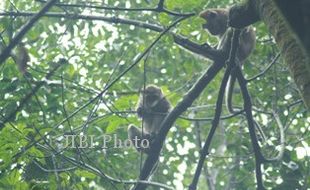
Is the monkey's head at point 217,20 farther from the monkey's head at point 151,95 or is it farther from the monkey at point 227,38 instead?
the monkey's head at point 151,95

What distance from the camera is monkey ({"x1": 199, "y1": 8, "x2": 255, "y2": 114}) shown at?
671 centimetres

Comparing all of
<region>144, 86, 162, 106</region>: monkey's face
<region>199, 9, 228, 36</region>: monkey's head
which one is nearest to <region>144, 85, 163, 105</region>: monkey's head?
<region>144, 86, 162, 106</region>: monkey's face

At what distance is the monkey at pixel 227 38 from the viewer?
6.71 m

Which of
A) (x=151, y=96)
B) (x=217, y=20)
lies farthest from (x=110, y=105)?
(x=217, y=20)

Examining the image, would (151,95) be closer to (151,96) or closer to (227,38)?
(151,96)

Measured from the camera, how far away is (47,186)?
4883 mm

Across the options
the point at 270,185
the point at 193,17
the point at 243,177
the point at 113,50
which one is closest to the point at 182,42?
the point at 193,17

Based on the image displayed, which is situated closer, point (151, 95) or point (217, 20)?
point (217, 20)

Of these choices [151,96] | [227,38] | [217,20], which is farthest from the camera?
[151,96]

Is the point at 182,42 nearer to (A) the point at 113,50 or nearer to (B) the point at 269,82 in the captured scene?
(B) the point at 269,82

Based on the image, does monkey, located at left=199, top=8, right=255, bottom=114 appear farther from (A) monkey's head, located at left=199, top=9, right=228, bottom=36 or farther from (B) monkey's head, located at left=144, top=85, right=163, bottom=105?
(B) monkey's head, located at left=144, top=85, right=163, bottom=105

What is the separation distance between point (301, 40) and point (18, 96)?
4401mm

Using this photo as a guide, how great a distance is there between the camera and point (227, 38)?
21.8ft

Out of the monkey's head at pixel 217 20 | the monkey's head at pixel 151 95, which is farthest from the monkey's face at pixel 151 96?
the monkey's head at pixel 217 20
